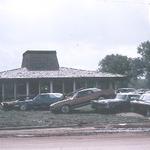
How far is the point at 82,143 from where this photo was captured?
610 inches

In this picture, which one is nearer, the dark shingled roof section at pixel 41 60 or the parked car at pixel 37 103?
the parked car at pixel 37 103

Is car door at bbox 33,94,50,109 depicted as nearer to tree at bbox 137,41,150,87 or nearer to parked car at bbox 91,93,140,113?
parked car at bbox 91,93,140,113

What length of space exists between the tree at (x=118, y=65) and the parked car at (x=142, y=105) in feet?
276

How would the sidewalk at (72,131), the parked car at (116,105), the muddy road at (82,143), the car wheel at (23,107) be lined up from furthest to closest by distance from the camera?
1. the car wheel at (23,107)
2. the parked car at (116,105)
3. the sidewalk at (72,131)
4. the muddy road at (82,143)

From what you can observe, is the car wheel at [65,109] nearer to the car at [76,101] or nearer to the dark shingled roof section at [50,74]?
the car at [76,101]

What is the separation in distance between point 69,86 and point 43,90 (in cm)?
287

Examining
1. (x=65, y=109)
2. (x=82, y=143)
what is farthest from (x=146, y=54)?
(x=82, y=143)

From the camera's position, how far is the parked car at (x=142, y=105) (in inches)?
1120

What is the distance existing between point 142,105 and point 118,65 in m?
90.2

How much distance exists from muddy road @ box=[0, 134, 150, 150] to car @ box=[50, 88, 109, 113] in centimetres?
1628

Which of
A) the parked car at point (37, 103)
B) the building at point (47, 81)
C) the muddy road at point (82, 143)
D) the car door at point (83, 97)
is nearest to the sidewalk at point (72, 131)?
the muddy road at point (82, 143)

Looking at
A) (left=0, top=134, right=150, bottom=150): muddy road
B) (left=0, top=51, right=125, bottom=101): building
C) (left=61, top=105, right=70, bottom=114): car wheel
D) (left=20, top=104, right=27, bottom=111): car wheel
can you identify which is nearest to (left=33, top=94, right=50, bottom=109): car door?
(left=20, top=104, right=27, bottom=111): car wheel

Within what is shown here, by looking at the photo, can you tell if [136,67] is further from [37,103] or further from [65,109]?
[65,109]

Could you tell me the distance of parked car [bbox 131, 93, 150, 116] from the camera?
2845 cm
